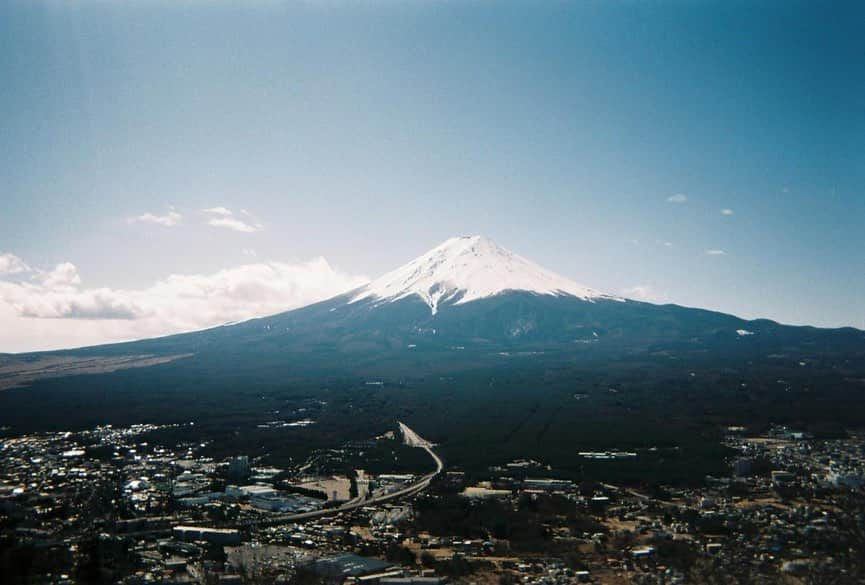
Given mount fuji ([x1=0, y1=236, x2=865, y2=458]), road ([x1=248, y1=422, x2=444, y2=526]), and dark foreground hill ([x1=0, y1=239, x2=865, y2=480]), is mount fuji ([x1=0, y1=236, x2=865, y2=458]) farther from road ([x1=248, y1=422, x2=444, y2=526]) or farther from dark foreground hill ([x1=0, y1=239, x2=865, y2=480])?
road ([x1=248, y1=422, x2=444, y2=526])

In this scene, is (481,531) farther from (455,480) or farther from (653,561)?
(455,480)

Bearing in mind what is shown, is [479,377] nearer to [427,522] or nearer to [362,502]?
[362,502]

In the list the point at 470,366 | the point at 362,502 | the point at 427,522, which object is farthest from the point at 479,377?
the point at 427,522

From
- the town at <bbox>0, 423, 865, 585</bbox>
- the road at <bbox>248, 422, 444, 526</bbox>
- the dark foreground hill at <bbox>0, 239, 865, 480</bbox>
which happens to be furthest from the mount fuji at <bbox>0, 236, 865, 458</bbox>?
the town at <bbox>0, 423, 865, 585</bbox>

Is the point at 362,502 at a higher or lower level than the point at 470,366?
lower

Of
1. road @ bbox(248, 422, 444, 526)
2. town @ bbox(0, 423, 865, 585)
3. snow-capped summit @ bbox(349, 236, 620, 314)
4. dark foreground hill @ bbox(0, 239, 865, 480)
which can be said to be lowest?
road @ bbox(248, 422, 444, 526)

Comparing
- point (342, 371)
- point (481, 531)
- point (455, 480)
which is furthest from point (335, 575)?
point (342, 371)
